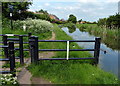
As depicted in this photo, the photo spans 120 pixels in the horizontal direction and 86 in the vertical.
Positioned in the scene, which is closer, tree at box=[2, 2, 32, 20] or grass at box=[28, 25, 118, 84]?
grass at box=[28, 25, 118, 84]

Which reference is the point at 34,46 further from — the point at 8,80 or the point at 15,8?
the point at 15,8

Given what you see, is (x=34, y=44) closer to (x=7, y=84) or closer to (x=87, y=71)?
(x=7, y=84)

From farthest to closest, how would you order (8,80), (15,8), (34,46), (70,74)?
1. (15,8)
2. (34,46)
3. (70,74)
4. (8,80)

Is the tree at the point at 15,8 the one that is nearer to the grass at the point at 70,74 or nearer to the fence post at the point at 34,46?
the fence post at the point at 34,46

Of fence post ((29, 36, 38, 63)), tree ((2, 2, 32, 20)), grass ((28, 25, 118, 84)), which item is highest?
tree ((2, 2, 32, 20))

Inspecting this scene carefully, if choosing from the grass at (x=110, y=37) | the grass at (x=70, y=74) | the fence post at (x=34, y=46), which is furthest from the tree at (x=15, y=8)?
the grass at (x=70, y=74)

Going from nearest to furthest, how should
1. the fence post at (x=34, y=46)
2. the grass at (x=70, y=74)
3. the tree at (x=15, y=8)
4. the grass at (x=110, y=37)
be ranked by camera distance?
1. the grass at (x=70, y=74)
2. the fence post at (x=34, y=46)
3. the grass at (x=110, y=37)
4. the tree at (x=15, y=8)

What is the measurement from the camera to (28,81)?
3.32 m

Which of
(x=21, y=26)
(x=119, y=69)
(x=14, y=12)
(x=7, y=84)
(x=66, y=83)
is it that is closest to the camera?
(x=7, y=84)

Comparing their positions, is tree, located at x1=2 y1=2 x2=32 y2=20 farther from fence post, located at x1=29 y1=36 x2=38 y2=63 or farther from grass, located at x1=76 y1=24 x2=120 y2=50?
fence post, located at x1=29 y1=36 x2=38 y2=63

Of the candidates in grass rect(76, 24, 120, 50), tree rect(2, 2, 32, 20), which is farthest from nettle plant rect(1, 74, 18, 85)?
tree rect(2, 2, 32, 20)

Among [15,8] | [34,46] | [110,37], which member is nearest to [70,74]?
[34,46]

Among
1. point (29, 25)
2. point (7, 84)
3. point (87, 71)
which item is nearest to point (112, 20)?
point (29, 25)

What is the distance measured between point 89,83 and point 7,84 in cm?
187
